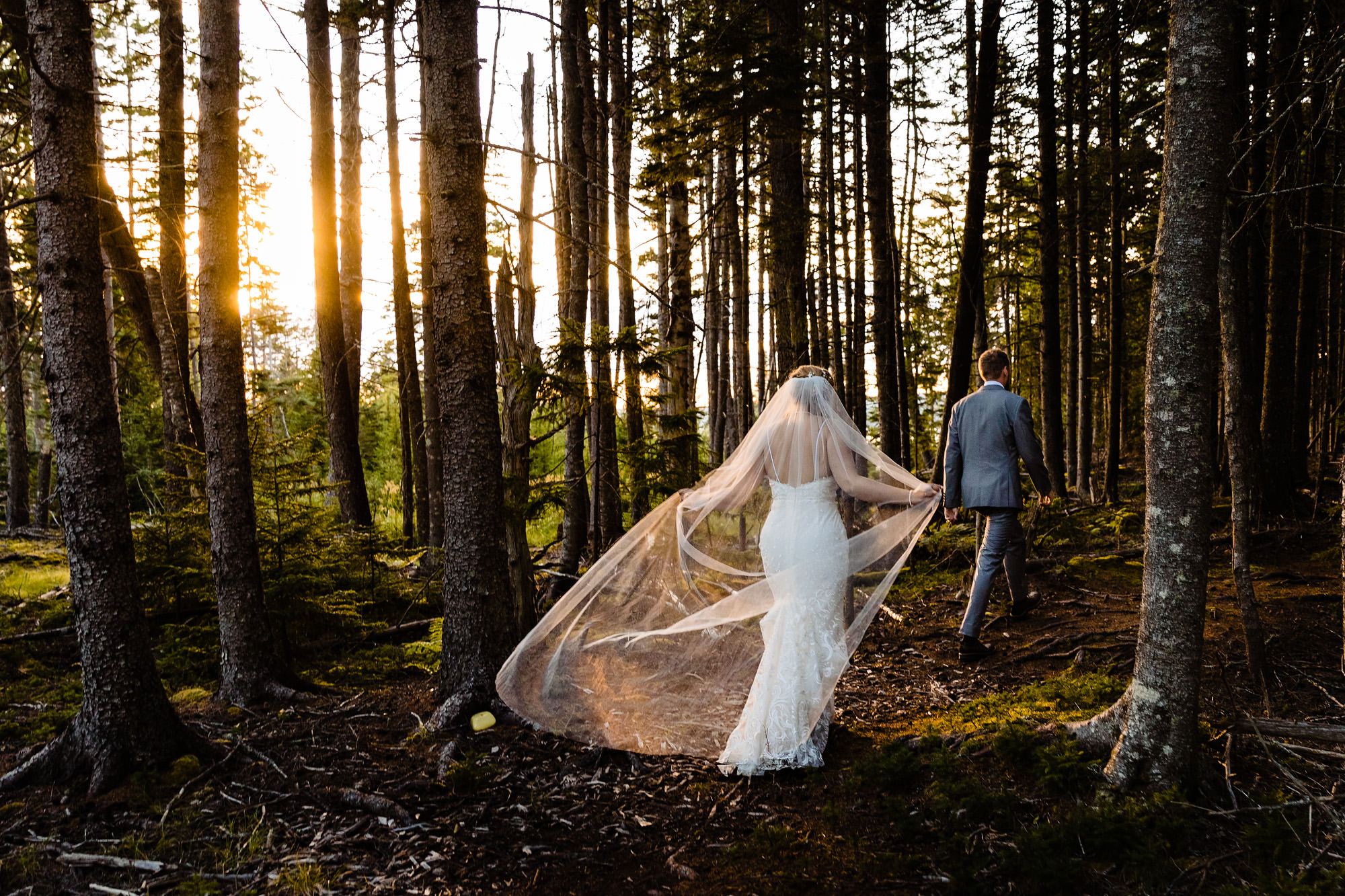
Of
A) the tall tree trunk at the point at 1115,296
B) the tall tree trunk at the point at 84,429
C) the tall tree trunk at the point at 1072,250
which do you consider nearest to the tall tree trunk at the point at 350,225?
the tall tree trunk at the point at 84,429

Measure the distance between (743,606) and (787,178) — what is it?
22.8ft

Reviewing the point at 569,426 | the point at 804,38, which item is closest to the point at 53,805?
the point at 569,426

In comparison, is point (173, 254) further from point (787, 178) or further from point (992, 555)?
point (992, 555)

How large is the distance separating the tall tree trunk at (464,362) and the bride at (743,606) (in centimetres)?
47

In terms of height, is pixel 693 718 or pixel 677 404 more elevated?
pixel 677 404

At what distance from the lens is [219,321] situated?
18.6 feet

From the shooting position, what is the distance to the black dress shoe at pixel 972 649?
6.52m

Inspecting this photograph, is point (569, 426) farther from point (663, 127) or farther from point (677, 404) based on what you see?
point (663, 127)

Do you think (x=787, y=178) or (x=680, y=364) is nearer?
(x=787, y=178)

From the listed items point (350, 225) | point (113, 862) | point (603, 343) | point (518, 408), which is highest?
point (350, 225)

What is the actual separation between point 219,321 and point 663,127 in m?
7.19

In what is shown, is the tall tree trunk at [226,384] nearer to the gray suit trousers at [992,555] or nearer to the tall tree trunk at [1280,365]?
the gray suit trousers at [992,555]

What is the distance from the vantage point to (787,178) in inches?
398

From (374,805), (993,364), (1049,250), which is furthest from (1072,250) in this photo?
(374,805)
